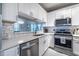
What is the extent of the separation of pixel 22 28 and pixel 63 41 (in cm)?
87

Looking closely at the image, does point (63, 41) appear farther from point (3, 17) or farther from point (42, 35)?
point (3, 17)

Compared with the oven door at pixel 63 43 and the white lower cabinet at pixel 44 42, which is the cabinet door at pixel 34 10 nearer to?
the white lower cabinet at pixel 44 42

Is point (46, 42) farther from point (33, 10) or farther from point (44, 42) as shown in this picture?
point (33, 10)

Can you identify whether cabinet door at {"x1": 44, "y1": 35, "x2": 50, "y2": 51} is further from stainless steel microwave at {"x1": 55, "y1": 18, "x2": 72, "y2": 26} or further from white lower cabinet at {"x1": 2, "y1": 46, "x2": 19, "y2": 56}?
white lower cabinet at {"x1": 2, "y1": 46, "x2": 19, "y2": 56}

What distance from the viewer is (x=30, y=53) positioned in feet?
4.07

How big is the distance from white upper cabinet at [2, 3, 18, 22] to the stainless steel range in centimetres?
82

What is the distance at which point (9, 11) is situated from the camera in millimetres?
1113

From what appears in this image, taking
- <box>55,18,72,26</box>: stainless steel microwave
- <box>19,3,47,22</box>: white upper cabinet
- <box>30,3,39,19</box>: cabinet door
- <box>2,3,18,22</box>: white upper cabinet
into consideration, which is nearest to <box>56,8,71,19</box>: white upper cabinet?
<box>55,18,72,26</box>: stainless steel microwave

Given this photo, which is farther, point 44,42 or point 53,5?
point 44,42

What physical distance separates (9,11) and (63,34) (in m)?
1.11

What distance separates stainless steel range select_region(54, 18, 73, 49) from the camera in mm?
1551

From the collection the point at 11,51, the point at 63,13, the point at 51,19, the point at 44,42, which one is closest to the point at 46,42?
the point at 44,42

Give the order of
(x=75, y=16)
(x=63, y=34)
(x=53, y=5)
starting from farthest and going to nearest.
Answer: (x=63, y=34)
(x=75, y=16)
(x=53, y=5)

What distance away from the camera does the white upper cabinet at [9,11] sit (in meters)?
1.05
